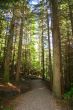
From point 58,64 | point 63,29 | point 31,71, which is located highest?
Answer: point 63,29

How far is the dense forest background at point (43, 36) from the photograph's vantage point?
14.9 metres

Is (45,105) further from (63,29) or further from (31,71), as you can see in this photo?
(31,71)

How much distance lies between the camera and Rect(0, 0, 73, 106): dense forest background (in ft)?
49.0

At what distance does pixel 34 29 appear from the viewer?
34.8 m

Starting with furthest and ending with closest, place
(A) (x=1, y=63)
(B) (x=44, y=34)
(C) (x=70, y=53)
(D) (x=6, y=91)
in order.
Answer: (B) (x=44, y=34) < (A) (x=1, y=63) < (C) (x=70, y=53) < (D) (x=6, y=91)

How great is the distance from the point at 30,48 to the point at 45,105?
31123mm

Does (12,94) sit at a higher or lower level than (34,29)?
lower

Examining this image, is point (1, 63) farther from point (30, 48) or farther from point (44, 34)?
point (30, 48)

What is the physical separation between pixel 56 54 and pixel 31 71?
28339 mm

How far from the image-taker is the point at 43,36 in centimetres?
3362

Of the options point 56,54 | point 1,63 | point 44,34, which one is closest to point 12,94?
point 56,54

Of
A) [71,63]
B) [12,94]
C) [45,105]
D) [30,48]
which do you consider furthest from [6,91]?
[30,48]

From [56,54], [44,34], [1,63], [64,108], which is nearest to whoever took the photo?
[64,108]

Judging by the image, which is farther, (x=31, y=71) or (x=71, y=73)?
(x=31, y=71)
